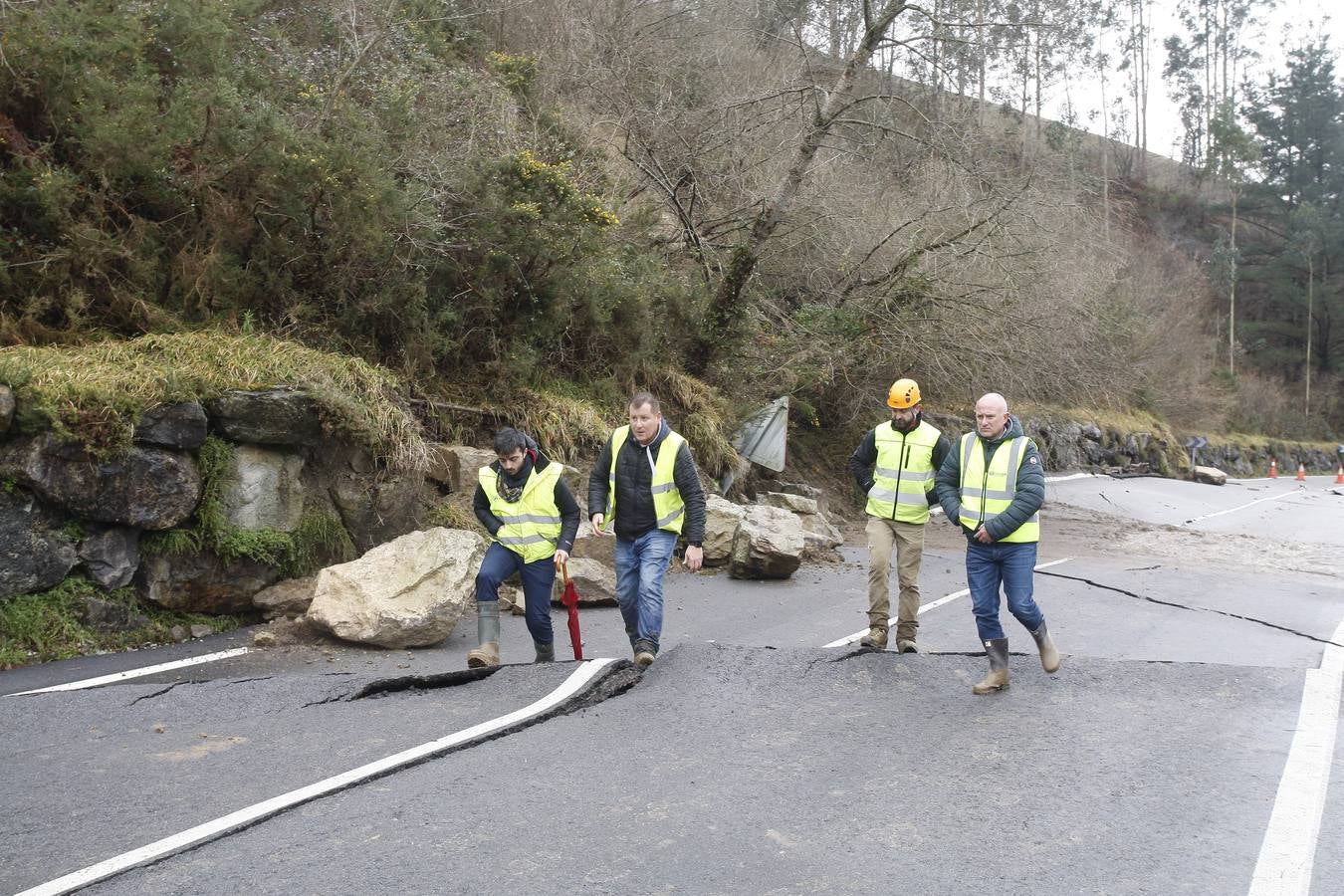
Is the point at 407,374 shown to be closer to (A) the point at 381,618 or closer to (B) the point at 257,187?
(B) the point at 257,187

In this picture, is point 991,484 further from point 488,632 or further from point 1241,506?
point 1241,506

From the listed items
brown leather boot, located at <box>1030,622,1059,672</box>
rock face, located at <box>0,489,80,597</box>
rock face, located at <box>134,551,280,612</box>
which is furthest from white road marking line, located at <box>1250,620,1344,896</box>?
rock face, located at <box>0,489,80,597</box>

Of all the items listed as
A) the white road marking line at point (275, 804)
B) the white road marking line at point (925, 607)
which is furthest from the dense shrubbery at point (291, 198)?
the white road marking line at point (275, 804)

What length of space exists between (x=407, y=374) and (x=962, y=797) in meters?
8.25

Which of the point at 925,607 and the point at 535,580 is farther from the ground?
the point at 535,580

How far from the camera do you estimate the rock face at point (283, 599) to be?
28.5ft

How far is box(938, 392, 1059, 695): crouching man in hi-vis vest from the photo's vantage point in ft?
22.0

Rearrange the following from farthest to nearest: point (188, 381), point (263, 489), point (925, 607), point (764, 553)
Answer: point (764, 553)
point (925, 607)
point (263, 489)
point (188, 381)

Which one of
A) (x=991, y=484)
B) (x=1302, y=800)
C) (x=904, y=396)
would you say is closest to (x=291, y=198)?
(x=904, y=396)

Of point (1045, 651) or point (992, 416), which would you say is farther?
point (1045, 651)

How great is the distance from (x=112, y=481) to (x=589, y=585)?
4178 millimetres

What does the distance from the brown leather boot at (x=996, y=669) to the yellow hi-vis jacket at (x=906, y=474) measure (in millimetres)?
1425

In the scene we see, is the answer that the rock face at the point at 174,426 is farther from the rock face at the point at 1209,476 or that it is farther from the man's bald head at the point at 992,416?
the rock face at the point at 1209,476

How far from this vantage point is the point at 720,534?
41.2 ft
